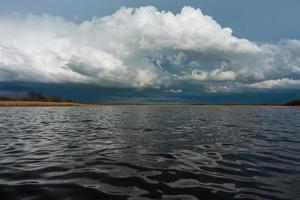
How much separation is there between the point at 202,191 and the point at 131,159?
205 inches

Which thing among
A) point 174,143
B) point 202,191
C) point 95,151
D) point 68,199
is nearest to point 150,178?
point 202,191

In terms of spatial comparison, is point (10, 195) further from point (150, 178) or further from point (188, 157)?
point (188, 157)

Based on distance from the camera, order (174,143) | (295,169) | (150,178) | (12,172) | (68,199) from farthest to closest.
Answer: (174,143) → (295,169) → (12,172) → (150,178) → (68,199)

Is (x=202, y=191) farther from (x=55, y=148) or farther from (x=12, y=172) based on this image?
(x=55, y=148)

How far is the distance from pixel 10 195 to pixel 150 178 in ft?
15.1

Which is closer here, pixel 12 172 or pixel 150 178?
pixel 150 178

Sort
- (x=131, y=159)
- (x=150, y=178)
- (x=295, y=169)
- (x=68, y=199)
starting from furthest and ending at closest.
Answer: (x=131, y=159) → (x=295, y=169) → (x=150, y=178) → (x=68, y=199)

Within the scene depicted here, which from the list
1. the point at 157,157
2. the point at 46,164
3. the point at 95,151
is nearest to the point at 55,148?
the point at 95,151

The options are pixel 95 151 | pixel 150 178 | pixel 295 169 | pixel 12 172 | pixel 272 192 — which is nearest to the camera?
pixel 272 192

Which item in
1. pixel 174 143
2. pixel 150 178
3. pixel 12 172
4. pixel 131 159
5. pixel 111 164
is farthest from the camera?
pixel 174 143

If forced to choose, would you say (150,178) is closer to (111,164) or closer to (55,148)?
(111,164)

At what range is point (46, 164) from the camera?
11172mm

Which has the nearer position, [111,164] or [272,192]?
[272,192]

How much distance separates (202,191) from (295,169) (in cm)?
542
